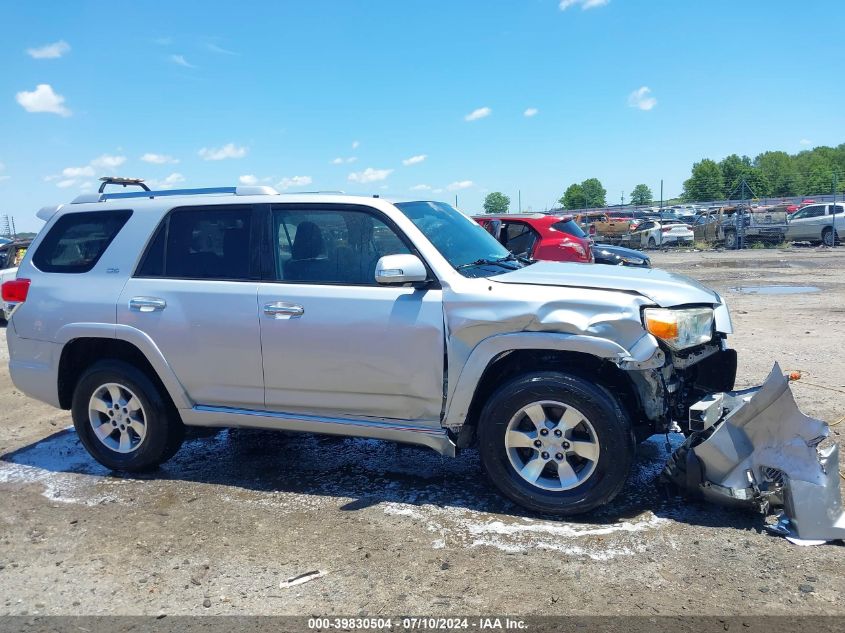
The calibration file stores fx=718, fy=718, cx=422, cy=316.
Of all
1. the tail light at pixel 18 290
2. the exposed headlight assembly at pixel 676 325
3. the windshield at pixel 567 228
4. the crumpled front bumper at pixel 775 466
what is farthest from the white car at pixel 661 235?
the tail light at pixel 18 290

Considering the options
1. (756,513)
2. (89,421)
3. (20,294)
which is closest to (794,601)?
(756,513)

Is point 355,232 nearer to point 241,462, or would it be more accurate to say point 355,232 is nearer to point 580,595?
point 241,462

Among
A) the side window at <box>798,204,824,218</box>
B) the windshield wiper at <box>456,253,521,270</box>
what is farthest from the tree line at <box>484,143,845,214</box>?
the windshield wiper at <box>456,253,521,270</box>

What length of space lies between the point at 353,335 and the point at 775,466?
97.3 inches

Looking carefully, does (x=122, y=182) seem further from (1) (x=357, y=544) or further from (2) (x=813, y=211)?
(2) (x=813, y=211)

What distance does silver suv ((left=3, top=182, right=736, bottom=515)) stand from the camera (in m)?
4.04

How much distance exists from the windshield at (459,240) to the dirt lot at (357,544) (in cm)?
144

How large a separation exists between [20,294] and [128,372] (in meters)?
1.06

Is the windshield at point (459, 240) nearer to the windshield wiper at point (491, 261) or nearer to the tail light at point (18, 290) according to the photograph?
the windshield wiper at point (491, 261)

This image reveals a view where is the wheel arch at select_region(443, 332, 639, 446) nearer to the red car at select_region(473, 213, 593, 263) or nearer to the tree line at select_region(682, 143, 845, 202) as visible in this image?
the red car at select_region(473, 213, 593, 263)

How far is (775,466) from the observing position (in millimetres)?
Answer: 3873

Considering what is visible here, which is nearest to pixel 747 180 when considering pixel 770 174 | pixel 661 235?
pixel 661 235

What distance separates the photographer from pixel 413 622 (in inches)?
124

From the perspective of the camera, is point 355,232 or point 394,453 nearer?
point 355,232
